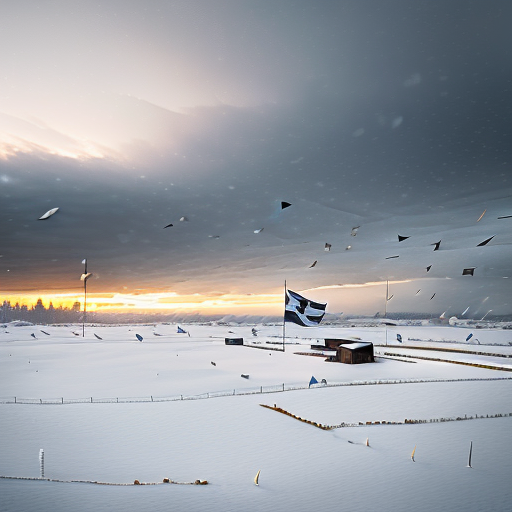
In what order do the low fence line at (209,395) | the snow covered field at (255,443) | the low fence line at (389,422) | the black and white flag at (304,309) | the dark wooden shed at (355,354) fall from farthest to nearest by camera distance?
the dark wooden shed at (355,354)
the black and white flag at (304,309)
the low fence line at (209,395)
the low fence line at (389,422)
the snow covered field at (255,443)

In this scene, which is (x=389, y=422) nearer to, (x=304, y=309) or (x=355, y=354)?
(x=304, y=309)

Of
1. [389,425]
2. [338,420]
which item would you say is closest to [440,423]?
[389,425]

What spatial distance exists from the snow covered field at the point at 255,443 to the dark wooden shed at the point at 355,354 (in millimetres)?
8324

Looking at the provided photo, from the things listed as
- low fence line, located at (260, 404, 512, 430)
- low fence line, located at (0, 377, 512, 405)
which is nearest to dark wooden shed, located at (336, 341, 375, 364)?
low fence line, located at (0, 377, 512, 405)

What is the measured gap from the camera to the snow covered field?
635 inches

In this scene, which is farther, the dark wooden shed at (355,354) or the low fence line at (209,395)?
the dark wooden shed at (355,354)

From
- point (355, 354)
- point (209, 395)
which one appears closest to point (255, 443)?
point (209, 395)

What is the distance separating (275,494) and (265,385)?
78.6ft

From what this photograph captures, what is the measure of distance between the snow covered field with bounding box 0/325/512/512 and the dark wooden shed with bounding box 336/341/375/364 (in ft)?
27.3

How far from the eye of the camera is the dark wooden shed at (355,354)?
53.8 metres

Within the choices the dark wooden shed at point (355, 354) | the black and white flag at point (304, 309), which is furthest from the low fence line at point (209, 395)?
the dark wooden shed at point (355, 354)

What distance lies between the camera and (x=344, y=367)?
51375 mm

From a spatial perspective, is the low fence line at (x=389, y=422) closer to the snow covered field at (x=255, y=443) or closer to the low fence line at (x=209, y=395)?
the snow covered field at (x=255, y=443)

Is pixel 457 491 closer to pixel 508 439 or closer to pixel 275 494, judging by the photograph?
pixel 275 494
